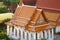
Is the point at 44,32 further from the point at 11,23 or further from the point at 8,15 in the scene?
the point at 8,15

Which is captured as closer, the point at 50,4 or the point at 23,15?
the point at 23,15

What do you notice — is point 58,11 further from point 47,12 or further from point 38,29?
point 38,29

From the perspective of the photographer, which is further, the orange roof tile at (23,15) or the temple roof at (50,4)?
the temple roof at (50,4)

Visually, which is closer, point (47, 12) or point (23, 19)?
point (23, 19)

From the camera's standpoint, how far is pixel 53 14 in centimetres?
979

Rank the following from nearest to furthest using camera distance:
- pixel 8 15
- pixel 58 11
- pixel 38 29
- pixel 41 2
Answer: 1. pixel 38 29
2. pixel 58 11
3. pixel 41 2
4. pixel 8 15

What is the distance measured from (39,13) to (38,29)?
660 millimetres

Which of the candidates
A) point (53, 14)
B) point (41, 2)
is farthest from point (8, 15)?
point (53, 14)

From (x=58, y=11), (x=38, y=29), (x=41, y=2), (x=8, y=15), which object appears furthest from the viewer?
(x=8, y=15)

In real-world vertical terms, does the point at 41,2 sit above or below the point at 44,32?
above

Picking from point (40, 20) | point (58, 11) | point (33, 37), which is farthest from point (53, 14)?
point (33, 37)

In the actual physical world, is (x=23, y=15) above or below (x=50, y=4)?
below

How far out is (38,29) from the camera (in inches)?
340

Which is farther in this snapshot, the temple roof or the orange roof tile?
the temple roof
